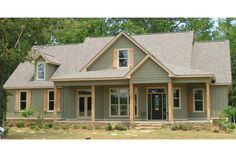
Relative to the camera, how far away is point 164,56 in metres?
28.0

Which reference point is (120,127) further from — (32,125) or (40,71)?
(40,71)

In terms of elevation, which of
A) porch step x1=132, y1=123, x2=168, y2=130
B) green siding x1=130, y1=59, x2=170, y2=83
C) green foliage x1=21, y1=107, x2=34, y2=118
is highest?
green siding x1=130, y1=59, x2=170, y2=83

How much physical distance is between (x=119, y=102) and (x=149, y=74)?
3.65 m

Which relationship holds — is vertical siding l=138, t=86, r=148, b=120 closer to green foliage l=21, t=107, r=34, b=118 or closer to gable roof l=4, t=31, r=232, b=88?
gable roof l=4, t=31, r=232, b=88

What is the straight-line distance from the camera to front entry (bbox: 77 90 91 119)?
27.7 m

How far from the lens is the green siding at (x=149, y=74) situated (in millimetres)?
23984

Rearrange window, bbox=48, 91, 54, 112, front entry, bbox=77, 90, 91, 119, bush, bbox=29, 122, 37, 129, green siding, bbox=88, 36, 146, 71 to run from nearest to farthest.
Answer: bush, bbox=29, 122, 37, 129
green siding, bbox=88, 36, 146, 71
front entry, bbox=77, 90, 91, 119
window, bbox=48, 91, 54, 112

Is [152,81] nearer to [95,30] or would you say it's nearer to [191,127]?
[191,127]

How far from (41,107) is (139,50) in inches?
327

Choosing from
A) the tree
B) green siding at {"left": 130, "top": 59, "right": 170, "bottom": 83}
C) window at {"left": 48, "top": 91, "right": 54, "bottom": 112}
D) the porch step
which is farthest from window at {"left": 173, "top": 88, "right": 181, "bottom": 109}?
the tree

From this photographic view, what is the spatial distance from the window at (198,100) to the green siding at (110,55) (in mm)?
4307

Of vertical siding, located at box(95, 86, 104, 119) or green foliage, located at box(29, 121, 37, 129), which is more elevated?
vertical siding, located at box(95, 86, 104, 119)

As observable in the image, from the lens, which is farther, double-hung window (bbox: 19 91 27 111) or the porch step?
double-hung window (bbox: 19 91 27 111)

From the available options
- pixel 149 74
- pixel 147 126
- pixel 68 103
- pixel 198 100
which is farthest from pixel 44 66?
pixel 198 100
